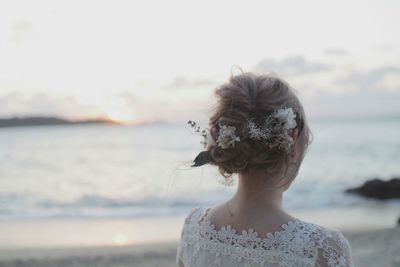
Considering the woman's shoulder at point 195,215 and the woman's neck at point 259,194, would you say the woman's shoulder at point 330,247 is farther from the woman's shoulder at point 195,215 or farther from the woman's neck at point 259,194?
the woman's shoulder at point 195,215

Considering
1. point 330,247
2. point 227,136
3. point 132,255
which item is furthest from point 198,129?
point 132,255

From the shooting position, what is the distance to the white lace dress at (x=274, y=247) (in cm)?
180

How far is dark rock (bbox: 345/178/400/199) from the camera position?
565 inches

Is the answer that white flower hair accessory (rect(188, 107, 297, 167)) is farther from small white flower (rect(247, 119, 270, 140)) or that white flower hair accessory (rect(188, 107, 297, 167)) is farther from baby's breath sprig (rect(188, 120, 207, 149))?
baby's breath sprig (rect(188, 120, 207, 149))

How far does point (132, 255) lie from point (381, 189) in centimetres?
916

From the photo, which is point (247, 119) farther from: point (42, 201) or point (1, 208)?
point (42, 201)

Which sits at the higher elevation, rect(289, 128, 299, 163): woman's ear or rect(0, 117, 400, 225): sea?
rect(289, 128, 299, 163): woman's ear

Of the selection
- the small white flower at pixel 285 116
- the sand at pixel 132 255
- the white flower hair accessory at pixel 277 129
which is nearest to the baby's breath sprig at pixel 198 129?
the white flower hair accessory at pixel 277 129

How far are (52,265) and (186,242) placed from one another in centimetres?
564

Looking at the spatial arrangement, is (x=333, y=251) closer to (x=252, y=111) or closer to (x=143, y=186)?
(x=252, y=111)

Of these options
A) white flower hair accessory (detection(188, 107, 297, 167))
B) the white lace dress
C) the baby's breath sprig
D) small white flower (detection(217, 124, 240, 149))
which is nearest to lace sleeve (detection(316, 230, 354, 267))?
the white lace dress

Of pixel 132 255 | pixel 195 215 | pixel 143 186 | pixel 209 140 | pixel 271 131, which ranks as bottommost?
pixel 143 186

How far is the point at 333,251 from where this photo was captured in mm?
1780

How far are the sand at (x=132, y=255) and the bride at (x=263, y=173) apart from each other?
5.26 meters
